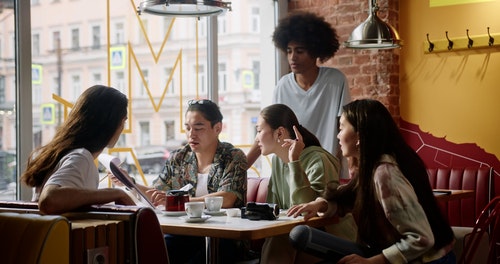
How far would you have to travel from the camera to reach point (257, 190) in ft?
13.9

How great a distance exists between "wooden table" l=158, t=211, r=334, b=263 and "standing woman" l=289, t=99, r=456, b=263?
27 centimetres

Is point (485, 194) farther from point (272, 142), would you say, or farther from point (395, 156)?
point (395, 156)

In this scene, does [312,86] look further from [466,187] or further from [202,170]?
[466,187]

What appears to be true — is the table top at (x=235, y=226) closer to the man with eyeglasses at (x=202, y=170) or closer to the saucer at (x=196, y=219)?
the saucer at (x=196, y=219)

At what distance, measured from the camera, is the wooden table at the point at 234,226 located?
257cm

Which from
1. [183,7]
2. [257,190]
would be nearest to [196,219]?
[183,7]

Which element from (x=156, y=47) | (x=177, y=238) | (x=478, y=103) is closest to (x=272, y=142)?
(x=177, y=238)

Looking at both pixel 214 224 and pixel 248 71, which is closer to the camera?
pixel 214 224

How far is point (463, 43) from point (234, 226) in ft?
10.9

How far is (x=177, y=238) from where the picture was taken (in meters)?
3.73

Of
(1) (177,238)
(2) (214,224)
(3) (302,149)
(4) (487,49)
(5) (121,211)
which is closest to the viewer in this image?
(5) (121,211)

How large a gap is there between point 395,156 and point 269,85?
3.61 metres

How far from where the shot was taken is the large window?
4.03m

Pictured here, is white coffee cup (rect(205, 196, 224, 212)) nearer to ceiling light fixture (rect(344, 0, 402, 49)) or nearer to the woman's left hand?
the woman's left hand
